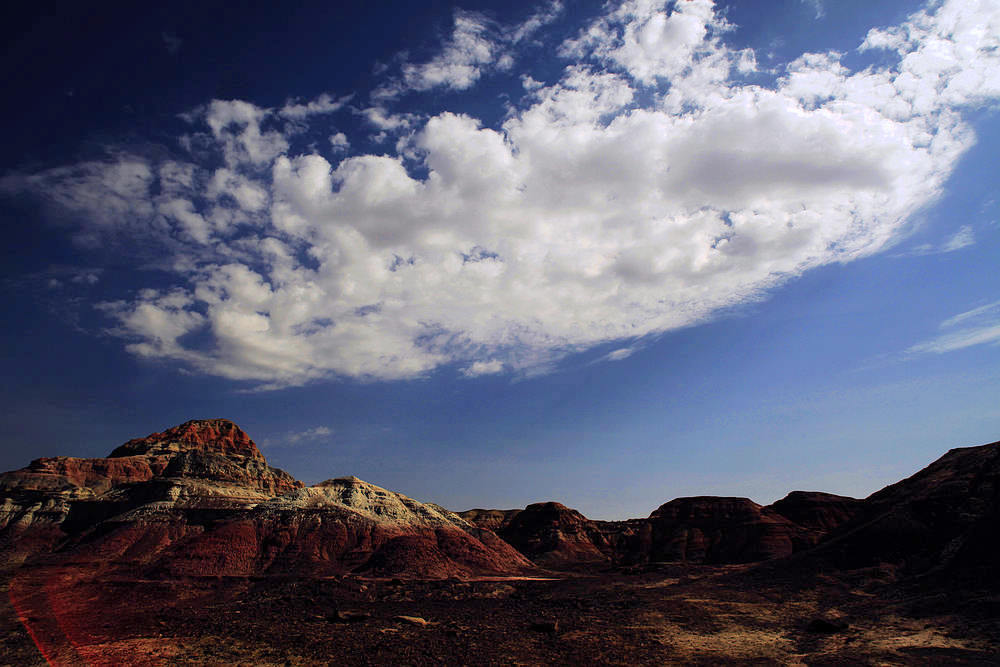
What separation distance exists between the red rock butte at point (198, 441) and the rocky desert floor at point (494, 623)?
278 ft

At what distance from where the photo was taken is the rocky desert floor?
27.6m

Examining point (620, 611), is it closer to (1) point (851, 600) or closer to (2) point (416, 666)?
(1) point (851, 600)

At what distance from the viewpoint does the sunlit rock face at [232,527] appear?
63625 mm

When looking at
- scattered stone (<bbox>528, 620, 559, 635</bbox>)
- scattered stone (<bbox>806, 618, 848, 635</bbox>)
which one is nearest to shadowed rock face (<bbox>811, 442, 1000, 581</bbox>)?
scattered stone (<bbox>806, 618, 848, 635</bbox>)

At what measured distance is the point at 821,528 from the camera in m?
102

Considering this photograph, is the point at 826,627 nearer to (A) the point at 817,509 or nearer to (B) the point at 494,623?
(B) the point at 494,623

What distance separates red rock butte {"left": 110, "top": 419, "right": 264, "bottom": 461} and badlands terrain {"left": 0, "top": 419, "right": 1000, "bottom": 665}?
21.5m

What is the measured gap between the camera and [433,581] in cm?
6166

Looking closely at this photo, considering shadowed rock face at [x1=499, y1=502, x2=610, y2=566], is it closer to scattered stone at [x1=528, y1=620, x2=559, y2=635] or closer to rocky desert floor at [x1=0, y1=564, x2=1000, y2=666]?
rocky desert floor at [x1=0, y1=564, x2=1000, y2=666]

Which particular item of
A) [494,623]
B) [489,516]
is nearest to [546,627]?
[494,623]

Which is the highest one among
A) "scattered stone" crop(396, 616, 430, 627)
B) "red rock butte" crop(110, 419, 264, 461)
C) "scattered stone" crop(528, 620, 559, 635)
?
"red rock butte" crop(110, 419, 264, 461)

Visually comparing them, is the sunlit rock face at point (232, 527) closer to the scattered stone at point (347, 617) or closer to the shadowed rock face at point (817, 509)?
the scattered stone at point (347, 617)

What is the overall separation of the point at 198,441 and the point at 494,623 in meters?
130

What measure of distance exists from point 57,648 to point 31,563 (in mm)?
46935
